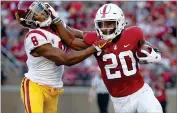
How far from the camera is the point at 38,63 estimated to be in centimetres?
512

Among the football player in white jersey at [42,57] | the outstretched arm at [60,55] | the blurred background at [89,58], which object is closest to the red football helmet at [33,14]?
the football player in white jersey at [42,57]

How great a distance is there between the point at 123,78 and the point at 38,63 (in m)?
0.81

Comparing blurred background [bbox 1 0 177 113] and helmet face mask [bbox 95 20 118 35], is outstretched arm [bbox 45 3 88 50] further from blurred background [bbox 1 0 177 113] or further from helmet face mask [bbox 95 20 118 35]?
blurred background [bbox 1 0 177 113]

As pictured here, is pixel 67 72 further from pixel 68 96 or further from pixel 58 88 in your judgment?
pixel 58 88

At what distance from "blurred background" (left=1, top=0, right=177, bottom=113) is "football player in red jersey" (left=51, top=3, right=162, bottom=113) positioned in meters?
4.18

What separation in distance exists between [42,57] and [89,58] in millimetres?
4969

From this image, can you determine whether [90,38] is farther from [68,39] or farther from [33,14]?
[33,14]

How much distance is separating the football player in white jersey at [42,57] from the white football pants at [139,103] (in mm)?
589

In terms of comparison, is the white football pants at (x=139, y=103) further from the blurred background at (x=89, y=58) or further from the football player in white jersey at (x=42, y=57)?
the blurred background at (x=89, y=58)

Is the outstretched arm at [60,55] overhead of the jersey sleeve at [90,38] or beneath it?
beneath

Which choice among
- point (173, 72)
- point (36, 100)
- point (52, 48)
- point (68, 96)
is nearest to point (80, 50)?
point (52, 48)

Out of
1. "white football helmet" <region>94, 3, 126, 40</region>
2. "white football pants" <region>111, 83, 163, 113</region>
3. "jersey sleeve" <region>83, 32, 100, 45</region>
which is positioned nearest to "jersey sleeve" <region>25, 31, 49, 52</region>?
"jersey sleeve" <region>83, 32, 100, 45</region>

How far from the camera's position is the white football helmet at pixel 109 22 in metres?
4.87

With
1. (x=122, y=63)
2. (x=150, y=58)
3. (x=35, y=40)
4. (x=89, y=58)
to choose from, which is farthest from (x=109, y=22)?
(x=89, y=58)
